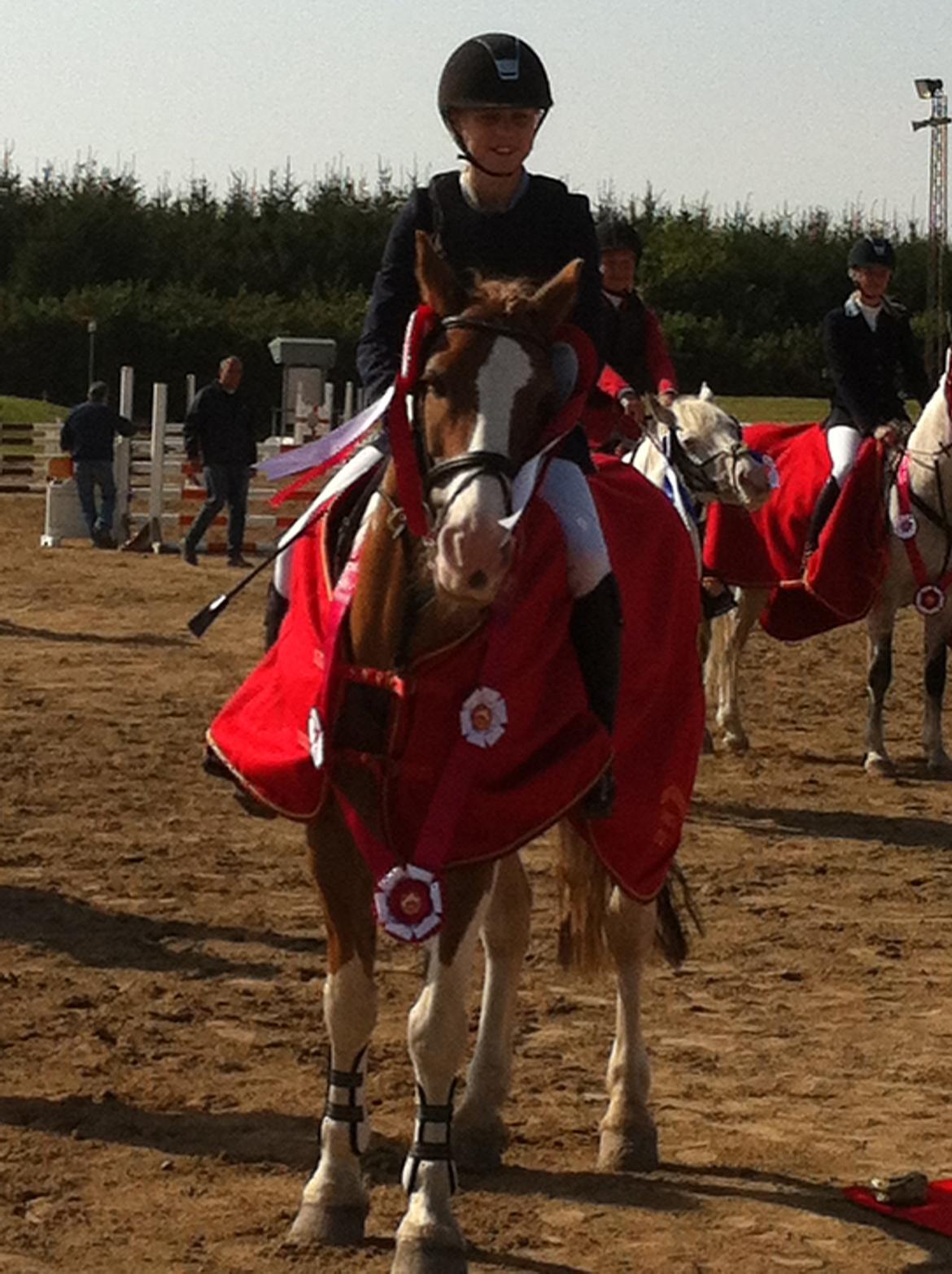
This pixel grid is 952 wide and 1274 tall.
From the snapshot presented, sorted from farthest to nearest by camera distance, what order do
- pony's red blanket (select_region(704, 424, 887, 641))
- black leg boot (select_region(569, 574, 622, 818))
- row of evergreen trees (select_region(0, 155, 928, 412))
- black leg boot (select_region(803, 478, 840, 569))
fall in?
row of evergreen trees (select_region(0, 155, 928, 412)) < black leg boot (select_region(803, 478, 840, 569)) < pony's red blanket (select_region(704, 424, 887, 641)) < black leg boot (select_region(569, 574, 622, 818))

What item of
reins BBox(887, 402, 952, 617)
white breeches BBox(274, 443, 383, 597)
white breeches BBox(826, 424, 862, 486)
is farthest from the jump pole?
white breeches BBox(274, 443, 383, 597)

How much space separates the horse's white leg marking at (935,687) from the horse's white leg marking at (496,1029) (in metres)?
6.43

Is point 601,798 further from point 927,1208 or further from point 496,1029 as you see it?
point 927,1208

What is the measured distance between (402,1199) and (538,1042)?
141cm

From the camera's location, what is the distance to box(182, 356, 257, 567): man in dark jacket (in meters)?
23.4

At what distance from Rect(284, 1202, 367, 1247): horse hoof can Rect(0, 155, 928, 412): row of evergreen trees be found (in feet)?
153

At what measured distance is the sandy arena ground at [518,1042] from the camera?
496 centimetres

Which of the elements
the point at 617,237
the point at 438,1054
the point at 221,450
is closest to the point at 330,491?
the point at 438,1054

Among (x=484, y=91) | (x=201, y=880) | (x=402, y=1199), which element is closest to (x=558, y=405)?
(x=484, y=91)

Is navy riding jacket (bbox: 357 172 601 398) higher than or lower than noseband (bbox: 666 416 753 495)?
lower

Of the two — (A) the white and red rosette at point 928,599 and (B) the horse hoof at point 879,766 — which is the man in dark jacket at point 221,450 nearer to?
(A) the white and red rosette at point 928,599

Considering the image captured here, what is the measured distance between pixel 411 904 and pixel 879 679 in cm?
787

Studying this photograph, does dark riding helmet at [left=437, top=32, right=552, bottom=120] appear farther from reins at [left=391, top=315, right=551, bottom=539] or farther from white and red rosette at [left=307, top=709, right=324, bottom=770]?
white and red rosette at [left=307, top=709, right=324, bottom=770]

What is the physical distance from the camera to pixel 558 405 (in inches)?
189
